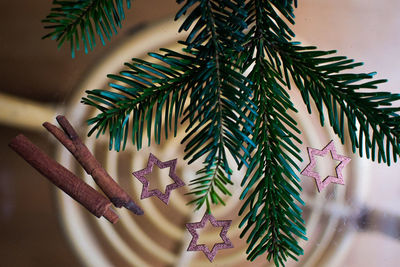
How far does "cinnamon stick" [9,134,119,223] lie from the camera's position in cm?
27

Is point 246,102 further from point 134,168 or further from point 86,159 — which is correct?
point 134,168

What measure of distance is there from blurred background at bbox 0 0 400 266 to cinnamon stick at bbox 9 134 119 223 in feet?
1.17

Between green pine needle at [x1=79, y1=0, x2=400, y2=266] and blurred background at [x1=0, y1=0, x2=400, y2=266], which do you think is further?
blurred background at [x1=0, y1=0, x2=400, y2=266]

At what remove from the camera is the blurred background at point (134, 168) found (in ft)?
2.07

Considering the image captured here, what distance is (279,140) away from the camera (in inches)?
5.8

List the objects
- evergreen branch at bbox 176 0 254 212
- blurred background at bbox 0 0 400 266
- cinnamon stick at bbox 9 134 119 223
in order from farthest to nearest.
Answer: blurred background at bbox 0 0 400 266 < cinnamon stick at bbox 9 134 119 223 < evergreen branch at bbox 176 0 254 212

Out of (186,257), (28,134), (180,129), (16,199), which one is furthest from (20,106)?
(186,257)

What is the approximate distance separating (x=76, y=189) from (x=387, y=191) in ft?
2.22

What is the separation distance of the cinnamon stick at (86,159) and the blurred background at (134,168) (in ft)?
1.30

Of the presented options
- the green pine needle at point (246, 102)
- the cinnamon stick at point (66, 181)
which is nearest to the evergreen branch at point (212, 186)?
the green pine needle at point (246, 102)

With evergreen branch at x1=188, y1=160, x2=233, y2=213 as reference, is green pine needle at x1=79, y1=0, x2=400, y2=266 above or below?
above

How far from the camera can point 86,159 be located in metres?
0.22

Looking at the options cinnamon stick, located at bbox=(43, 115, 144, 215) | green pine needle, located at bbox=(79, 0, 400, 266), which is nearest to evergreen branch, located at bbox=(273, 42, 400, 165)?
A: green pine needle, located at bbox=(79, 0, 400, 266)

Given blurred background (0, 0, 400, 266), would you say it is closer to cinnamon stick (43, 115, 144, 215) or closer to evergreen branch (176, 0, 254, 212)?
cinnamon stick (43, 115, 144, 215)
